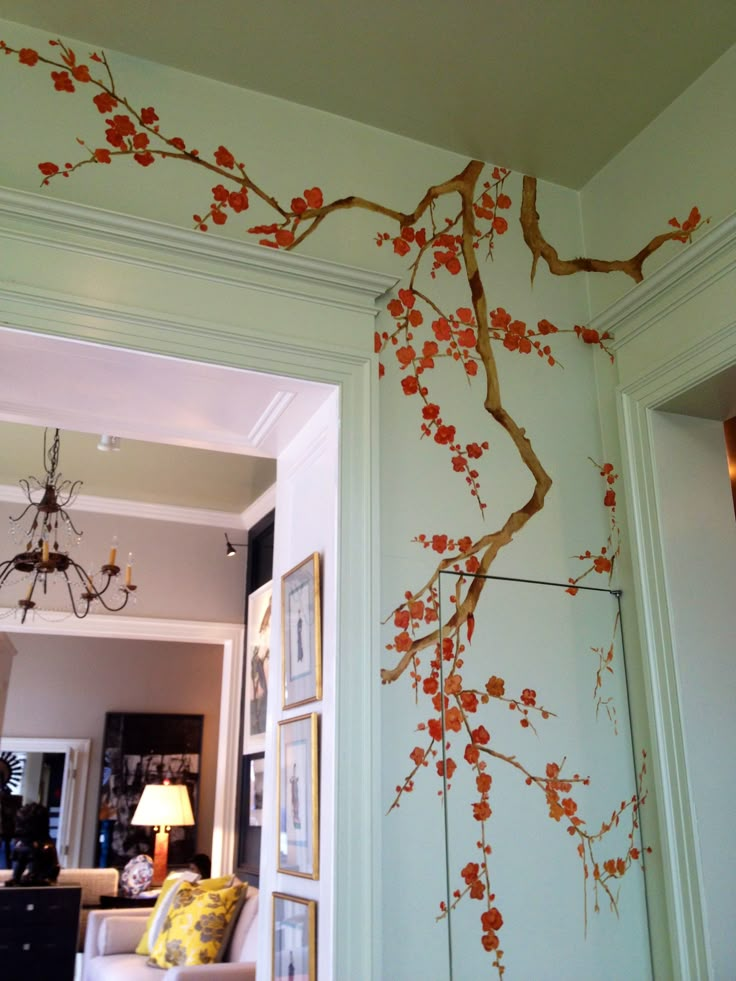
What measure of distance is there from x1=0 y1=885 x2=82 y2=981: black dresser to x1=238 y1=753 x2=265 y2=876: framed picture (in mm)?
1419

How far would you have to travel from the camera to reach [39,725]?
8438mm

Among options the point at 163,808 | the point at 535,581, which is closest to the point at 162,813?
the point at 163,808

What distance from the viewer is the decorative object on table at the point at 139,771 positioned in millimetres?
8062

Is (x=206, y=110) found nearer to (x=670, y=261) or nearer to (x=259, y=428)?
(x=259, y=428)

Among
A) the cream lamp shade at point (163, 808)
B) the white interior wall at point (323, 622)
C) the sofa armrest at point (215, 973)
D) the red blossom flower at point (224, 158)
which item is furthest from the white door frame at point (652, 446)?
the cream lamp shade at point (163, 808)

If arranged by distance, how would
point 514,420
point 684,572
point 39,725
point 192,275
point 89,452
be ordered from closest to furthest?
point 192,275 < point 684,572 < point 514,420 < point 89,452 < point 39,725

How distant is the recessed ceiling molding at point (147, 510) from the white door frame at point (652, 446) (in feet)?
12.1

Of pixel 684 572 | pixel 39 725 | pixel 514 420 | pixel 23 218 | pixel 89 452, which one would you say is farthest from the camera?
pixel 39 725

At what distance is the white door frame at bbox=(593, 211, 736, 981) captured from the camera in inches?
82.7

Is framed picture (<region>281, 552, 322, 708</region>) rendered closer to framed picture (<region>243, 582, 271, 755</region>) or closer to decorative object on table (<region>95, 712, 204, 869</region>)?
framed picture (<region>243, 582, 271, 755</region>)

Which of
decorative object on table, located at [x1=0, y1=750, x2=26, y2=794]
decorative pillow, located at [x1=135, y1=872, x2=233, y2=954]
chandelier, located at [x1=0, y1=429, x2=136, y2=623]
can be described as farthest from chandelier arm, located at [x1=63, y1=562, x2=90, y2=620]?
decorative object on table, located at [x1=0, y1=750, x2=26, y2=794]

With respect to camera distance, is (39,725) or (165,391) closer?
(165,391)

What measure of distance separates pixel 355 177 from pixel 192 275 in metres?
0.61

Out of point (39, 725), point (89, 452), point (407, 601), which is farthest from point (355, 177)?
point (39, 725)
